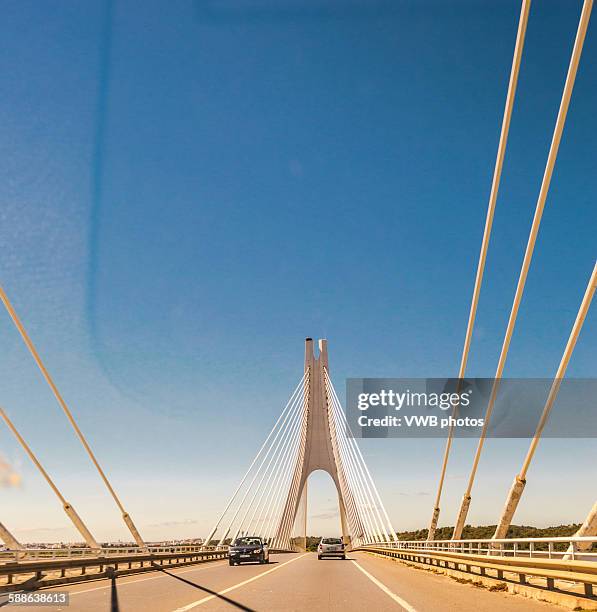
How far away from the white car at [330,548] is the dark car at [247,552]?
598cm

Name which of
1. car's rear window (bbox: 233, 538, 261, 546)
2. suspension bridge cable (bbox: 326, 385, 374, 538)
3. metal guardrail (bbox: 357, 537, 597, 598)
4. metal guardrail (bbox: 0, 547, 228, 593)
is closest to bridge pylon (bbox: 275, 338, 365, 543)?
suspension bridge cable (bbox: 326, 385, 374, 538)

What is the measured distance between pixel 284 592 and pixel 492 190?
456 inches

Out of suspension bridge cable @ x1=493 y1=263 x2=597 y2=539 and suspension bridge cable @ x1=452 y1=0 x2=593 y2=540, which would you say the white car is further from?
suspension bridge cable @ x1=493 y1=263 x2=597 y2=539

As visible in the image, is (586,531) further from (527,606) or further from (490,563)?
(490,563)

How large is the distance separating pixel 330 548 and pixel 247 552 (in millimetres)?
7966

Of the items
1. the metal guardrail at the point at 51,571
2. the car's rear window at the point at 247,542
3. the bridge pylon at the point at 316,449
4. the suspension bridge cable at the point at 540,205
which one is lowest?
the metal guardrail at the point at 51,571

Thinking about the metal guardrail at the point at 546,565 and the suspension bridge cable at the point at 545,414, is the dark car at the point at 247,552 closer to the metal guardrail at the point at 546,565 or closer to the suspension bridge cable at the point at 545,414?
the metal guardrail at the point at 546,565

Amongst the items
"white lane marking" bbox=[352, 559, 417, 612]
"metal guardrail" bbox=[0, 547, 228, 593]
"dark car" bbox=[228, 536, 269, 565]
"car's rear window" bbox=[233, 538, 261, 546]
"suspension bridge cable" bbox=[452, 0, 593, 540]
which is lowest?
"white lane marking" bbox=[352, 559, 417, 612]

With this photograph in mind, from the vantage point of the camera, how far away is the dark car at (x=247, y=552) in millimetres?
30891

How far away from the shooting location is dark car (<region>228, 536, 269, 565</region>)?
30.9 m

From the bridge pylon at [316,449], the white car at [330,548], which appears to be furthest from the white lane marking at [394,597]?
the bridge pylon at [316,449]

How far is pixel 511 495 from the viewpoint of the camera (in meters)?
18.1

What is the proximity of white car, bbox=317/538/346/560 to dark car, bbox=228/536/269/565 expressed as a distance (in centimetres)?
598

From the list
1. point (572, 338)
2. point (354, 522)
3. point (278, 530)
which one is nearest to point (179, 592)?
point (572, 338)
